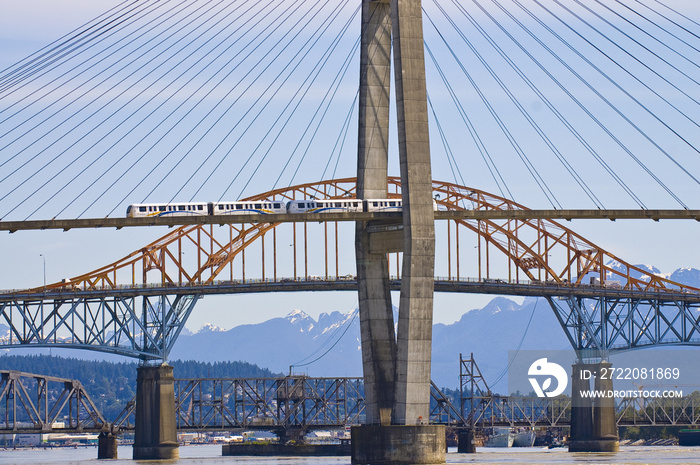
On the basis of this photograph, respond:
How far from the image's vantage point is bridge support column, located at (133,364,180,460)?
450ft

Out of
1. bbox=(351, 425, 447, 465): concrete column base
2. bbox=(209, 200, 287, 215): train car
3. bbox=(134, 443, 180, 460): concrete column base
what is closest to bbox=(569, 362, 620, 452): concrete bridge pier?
bbox=(134, 443, 180, 460): concrete column base

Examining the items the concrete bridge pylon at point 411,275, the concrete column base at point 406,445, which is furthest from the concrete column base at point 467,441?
the concrete column base at point 406,445

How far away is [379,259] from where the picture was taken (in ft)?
300

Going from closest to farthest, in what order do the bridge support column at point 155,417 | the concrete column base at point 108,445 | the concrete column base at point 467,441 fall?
1. the bridge support column at point 155,417
2. the concrete column base at point 108,445
3. the concrete column base at point 467,441

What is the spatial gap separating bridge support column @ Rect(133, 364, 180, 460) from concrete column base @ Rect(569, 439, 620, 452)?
47343 millimetres

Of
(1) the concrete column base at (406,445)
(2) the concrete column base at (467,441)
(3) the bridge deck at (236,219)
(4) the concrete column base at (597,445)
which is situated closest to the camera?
(1) the concrete column base at (406,445)

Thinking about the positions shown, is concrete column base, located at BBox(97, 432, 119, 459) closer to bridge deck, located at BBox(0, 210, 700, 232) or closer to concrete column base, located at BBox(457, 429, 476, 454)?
concrete column base, located at BBox(457, 429, 476, 454)

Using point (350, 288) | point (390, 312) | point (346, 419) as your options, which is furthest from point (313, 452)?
point (390, 312)

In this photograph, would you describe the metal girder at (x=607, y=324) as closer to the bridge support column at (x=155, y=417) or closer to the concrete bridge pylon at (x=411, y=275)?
the bridge support column at (x=155, y=417)

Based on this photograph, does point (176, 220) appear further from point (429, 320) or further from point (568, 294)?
point (568, 294)

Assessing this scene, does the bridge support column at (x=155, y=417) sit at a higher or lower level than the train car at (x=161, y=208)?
lower

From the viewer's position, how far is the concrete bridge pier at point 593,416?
493 ft

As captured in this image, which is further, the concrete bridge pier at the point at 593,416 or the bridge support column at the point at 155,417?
the concrete bridge pier at the point at 593,416

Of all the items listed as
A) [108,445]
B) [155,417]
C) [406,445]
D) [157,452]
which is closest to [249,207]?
[406,445]
